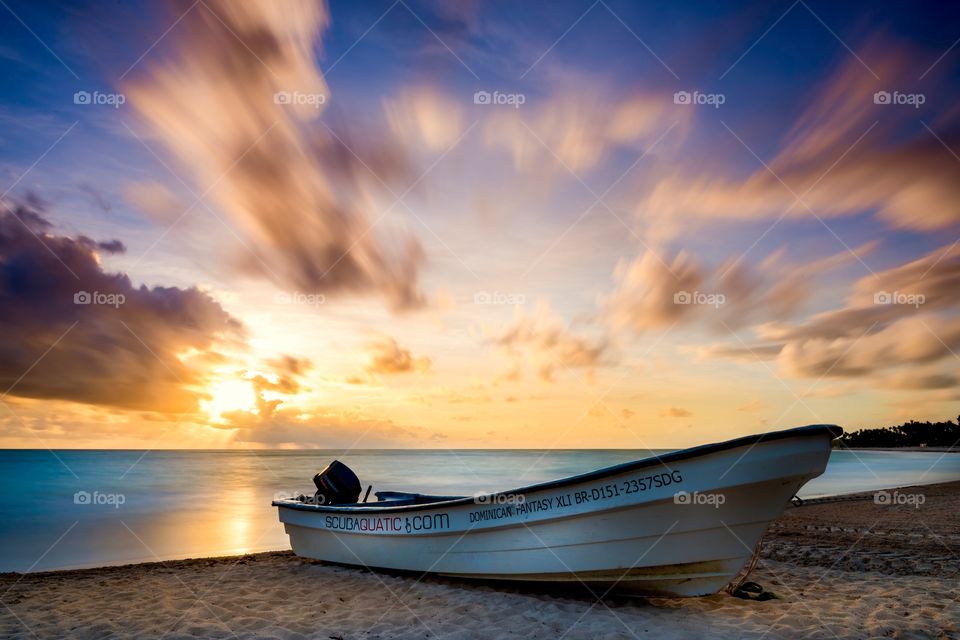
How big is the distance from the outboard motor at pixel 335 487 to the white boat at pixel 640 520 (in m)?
2.40

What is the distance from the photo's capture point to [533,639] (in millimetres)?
5652

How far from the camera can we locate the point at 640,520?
243 inches

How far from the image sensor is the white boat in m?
5.65

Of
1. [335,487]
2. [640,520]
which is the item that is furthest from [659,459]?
[335,487]

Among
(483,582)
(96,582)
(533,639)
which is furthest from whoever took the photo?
(96,582)

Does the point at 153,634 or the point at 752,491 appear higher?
the point at 752,491

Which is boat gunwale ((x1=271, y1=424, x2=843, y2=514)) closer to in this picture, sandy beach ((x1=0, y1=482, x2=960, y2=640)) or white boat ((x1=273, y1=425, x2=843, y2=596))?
white boat ((x1=273, y1=425, x2=843, y2=596))

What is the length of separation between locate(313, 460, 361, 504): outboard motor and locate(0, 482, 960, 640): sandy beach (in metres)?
1.19

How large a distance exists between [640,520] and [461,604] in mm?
2611

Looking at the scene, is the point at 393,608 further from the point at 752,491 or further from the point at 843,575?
the point at 843,575

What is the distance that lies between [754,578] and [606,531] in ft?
11.0

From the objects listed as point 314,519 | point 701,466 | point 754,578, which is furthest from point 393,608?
point 754,578

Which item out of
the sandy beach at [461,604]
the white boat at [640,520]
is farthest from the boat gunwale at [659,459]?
the sandy beach at [461,604]

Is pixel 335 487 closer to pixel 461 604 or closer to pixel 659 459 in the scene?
pixel 461 604
